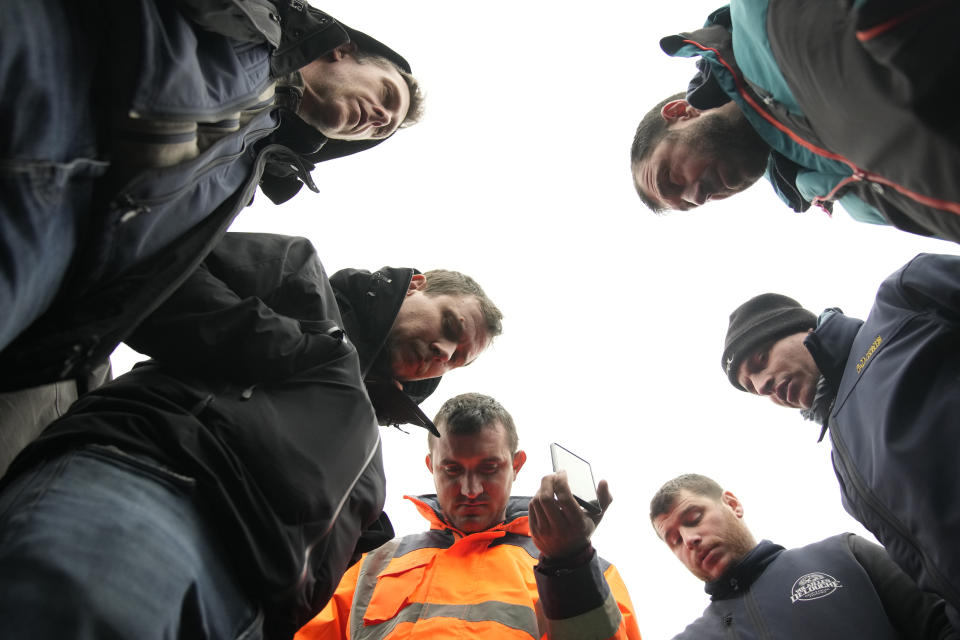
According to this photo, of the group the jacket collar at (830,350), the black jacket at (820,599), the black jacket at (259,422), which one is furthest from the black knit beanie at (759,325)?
the black jacket at (259,422)

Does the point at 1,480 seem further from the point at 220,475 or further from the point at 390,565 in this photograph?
the point at 390,565

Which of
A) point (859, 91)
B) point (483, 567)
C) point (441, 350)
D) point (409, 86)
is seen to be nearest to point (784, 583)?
point (483, 567)

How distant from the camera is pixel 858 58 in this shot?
1129mm

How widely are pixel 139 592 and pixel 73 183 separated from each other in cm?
79

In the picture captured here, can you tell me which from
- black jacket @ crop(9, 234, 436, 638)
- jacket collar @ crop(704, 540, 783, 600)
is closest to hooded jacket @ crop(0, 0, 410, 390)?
black jacket @ crop(9, 234, 436, 638)

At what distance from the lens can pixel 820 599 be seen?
2469 millimetres

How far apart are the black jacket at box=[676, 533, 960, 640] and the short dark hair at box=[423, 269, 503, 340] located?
1.88 metres

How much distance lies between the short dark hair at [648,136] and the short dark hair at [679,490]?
1.87 m

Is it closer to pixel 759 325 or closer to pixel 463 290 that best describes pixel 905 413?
pixel 759 325

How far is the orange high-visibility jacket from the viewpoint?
2.25m

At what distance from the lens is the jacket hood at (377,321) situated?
2086 millimetres

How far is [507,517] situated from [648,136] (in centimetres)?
223

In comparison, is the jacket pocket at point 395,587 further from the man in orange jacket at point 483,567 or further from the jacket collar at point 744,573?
the jacket collar at point 744,573

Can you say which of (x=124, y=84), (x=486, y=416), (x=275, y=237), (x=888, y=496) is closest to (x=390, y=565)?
(x=486, y=416)
